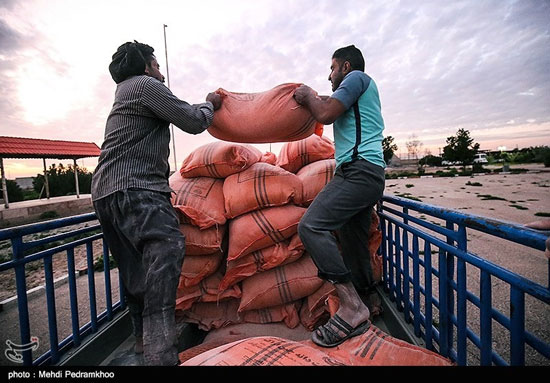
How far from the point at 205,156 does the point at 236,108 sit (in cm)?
45

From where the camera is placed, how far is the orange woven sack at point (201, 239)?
6.03 ft

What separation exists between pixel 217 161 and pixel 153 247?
0.83 m

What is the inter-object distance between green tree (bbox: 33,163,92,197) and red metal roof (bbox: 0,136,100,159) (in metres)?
3.58

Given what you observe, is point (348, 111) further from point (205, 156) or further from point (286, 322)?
point (286, 322)

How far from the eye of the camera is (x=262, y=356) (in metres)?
1.08

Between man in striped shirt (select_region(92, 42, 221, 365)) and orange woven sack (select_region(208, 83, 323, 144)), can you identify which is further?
orange woven sack (select_region(208, 83, 323, 144))

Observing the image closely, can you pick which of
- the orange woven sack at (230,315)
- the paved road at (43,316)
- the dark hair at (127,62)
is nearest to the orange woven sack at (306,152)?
the orange woven sack at (230,315)

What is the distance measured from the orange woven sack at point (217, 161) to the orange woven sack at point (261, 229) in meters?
0.38

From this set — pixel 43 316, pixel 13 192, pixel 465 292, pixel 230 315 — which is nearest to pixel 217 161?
pixel 230 315

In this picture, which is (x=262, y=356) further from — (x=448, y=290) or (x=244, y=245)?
(x=448, y=290)

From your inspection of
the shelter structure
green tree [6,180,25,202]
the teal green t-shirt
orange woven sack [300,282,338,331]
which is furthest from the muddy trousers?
green tree [6,180,25,202]

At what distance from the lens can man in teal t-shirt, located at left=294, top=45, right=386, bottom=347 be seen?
4.78 feet

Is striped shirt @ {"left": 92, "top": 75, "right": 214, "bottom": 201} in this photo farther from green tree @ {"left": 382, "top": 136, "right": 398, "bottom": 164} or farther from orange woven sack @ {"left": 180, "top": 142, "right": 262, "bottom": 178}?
green tree @ {"left": 382, "top": 136, "right": 398, "bottom": 164}

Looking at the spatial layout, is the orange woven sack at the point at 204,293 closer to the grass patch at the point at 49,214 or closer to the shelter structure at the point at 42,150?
the grass patch at the point at 49,214
